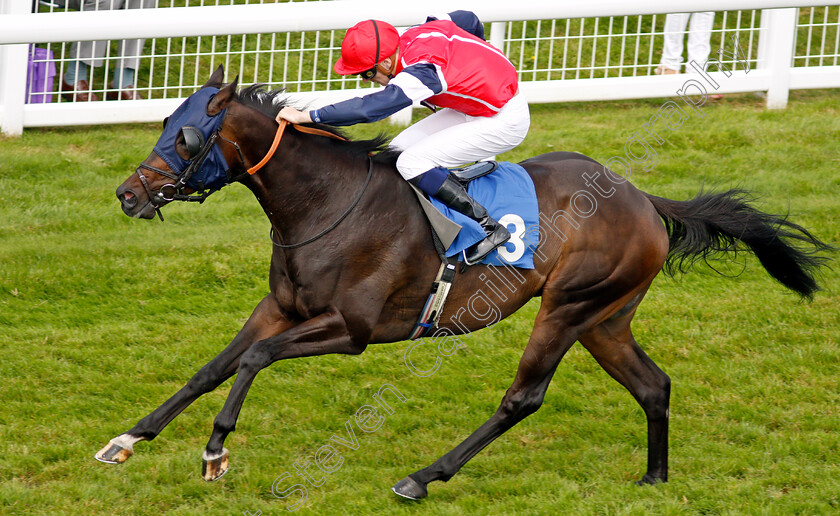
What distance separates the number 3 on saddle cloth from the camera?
14.2 feet

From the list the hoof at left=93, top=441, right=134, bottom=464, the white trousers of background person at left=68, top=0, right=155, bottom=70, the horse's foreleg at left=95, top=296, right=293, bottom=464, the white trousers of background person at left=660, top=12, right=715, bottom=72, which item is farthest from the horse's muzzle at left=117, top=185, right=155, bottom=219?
the white trousers of background person at left=660, top=12, right=715, bottom=72

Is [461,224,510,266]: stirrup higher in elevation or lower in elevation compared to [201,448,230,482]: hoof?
higher

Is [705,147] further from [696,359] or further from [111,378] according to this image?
[111,378]

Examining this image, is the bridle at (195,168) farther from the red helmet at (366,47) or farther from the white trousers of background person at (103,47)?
the white trousers of background person at (103,47)

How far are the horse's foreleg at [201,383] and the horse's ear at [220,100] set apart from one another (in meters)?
0.88

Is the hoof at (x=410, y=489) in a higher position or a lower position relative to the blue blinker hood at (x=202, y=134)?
lower

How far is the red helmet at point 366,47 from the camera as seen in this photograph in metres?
4.07

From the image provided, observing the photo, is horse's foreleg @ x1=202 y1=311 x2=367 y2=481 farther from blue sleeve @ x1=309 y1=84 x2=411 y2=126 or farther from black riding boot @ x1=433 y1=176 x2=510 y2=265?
blue sleeve @ x1=309 y1=84 x2=411 y2=126

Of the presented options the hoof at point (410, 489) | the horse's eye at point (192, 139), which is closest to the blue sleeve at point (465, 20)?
the horse's eye at point (192, 139)

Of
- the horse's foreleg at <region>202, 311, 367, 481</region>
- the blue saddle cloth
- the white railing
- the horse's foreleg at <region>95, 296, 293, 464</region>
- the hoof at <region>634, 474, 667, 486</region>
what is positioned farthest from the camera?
the white railing

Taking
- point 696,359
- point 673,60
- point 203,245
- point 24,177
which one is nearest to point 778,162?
point 673,60

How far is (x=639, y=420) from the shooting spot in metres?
5.34

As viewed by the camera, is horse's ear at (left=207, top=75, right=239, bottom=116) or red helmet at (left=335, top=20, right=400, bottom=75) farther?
red helmet at (left=335, top=20, right=400, bottom=75)

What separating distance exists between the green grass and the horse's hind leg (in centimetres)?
13
